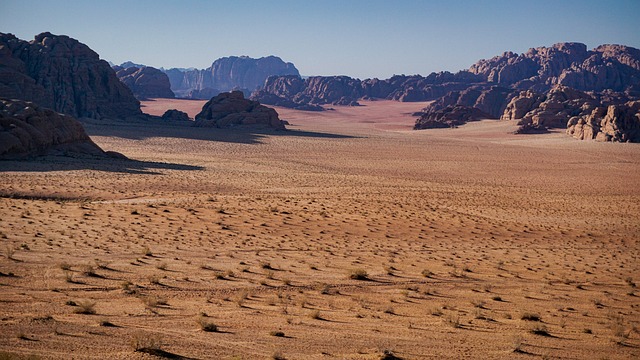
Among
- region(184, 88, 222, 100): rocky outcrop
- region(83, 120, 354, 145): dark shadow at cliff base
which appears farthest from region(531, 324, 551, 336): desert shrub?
region(184, 88, 222, 100): rocky outcrop

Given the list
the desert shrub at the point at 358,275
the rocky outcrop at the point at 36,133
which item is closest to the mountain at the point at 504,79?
the rocky outcrop at the point at 36,133

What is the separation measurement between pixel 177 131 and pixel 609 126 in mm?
43722

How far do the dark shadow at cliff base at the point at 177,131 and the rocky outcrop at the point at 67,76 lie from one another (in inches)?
167

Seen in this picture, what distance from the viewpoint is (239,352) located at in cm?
656

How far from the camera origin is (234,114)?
66.8m

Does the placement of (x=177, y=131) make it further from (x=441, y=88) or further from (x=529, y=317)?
(x=441, y=88)

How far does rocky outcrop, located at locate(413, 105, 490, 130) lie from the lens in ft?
289

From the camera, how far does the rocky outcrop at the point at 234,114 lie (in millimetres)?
65000

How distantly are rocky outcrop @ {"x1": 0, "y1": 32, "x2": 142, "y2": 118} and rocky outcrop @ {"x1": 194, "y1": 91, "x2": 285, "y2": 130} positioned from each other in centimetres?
881

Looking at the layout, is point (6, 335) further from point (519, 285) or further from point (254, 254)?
point (519, 285)

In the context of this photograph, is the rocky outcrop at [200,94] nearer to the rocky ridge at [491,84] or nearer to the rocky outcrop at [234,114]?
the rocky ridge at [491,84]

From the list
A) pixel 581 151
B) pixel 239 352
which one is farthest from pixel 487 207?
pixel 581 151

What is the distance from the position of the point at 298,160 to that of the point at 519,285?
31113 millimetres

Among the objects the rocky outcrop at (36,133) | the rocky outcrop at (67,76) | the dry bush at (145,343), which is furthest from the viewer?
the rocky outcrop at (67,76)
